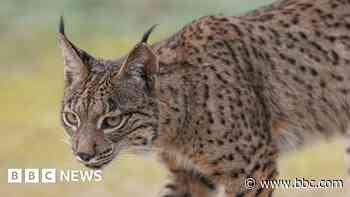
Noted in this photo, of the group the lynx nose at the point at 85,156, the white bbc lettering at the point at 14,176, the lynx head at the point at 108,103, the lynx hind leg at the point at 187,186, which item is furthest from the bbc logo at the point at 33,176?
the lynx nose at the point at 85,156

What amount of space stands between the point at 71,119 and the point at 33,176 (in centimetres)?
91

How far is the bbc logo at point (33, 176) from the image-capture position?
532cm

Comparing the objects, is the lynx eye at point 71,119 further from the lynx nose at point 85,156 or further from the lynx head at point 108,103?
the lynx nose at point 85,156

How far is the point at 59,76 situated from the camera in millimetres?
5645

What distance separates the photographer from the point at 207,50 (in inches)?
188

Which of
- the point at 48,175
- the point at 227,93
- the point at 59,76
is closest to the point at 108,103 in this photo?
the point at 227,93

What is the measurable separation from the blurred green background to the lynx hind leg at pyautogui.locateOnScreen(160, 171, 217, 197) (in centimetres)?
17

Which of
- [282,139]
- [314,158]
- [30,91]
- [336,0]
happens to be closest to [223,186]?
[282,139]

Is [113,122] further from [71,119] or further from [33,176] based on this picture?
[33,176]

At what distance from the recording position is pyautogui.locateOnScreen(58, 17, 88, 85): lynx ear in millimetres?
4523

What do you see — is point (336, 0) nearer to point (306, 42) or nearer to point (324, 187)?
point (306, 42)

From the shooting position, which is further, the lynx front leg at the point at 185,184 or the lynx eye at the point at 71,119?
the lynx front leg at the point at 185,184

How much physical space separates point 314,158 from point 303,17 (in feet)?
2.36

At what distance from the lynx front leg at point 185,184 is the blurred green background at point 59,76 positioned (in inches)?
7.1
